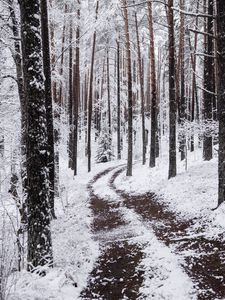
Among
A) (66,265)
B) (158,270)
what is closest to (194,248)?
(158,270)

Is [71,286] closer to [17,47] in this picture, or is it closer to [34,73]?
[34,73]

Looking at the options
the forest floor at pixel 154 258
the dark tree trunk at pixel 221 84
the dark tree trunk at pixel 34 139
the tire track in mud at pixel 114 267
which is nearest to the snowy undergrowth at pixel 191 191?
the forest floor at pixel 154 258

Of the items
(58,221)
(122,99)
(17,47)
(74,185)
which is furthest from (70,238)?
(122,99)

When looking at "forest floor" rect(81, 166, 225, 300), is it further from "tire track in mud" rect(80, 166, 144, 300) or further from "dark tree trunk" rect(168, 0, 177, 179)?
"dark tree trunk" rect(168, 0, 177, 179)

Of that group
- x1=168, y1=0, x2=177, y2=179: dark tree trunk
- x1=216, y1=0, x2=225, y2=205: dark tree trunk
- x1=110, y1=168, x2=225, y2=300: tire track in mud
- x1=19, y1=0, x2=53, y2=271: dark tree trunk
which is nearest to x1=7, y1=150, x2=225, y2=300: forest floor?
x1=110, y1=168, x2=225, y2=300: tire track in mud

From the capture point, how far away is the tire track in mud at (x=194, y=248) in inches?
222

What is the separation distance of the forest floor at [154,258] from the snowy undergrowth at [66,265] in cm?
23

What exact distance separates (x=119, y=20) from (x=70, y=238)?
68.1ft

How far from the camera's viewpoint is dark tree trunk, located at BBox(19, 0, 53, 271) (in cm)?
636

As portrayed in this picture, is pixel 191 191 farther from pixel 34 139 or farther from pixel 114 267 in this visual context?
pixel 34 139

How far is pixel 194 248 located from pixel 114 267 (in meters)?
1.89

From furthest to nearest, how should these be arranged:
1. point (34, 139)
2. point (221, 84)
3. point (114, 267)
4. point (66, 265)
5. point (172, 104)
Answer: point (172, 104) → point (221, 84) → point (114, 267) → point (66, 265) → point (34, 139)

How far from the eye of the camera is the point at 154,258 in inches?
281

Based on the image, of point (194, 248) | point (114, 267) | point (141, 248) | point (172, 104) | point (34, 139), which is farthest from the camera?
point (172, 104)
